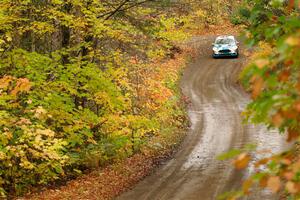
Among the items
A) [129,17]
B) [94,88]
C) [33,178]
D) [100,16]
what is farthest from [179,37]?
[33,178]

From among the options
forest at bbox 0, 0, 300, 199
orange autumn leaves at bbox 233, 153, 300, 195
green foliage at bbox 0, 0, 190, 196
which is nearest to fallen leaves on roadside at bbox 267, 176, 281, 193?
orange autumn leaves at bbox 233, 153, 300, 195

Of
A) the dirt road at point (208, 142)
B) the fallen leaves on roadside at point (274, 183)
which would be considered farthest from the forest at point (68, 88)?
the fallen leaves on roadside at point (274, 183)

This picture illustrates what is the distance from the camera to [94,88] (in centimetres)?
1338

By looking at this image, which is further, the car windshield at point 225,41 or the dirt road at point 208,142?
the car windshield at point 225,41

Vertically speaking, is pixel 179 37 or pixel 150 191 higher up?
pixel 179 37

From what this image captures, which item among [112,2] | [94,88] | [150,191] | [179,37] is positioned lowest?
[150,191]

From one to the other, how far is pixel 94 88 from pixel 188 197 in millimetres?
4273

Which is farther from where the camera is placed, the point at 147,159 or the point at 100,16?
the point at 147,159

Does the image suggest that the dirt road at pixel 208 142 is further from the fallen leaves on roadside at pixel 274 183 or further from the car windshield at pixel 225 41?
the fallen leaves on roadside at pixel 274 183

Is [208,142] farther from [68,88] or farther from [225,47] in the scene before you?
[225,47]

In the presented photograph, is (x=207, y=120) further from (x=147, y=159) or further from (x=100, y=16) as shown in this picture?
(x=100, y=16)

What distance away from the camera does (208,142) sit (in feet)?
62.3

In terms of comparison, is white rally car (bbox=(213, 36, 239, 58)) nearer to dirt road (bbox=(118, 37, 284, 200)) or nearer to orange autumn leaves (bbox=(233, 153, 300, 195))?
dirt road (bbox=(118, 37, 284, 200))

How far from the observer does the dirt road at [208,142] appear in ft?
43.5
